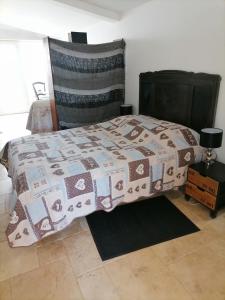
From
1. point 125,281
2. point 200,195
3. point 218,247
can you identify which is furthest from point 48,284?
point 200,195

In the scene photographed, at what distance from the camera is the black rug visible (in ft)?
5.84

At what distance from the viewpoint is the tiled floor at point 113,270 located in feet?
4.60

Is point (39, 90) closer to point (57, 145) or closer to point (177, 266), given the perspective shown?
point (57, 145)

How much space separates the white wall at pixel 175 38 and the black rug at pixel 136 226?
806mm

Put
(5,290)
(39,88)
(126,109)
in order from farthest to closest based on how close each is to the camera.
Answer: (39,88)
(126,109)
(5,290)

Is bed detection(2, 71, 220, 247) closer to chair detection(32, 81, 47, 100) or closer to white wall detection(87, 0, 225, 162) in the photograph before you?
white wall detection(87, 0, 225, 162)

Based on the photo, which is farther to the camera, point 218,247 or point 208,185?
point 208,185

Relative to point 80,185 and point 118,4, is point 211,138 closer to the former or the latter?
point 80,185

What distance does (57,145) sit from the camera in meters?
2.38

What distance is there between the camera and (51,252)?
1719 millimetres

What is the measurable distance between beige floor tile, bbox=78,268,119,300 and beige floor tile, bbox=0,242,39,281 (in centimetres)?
40

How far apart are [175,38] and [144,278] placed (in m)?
2.42

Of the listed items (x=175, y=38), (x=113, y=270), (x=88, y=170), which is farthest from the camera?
(x=175, y=38)

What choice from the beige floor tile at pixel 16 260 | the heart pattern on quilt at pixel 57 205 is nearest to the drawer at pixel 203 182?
the heart pattern on quilt at pixel 57 205
